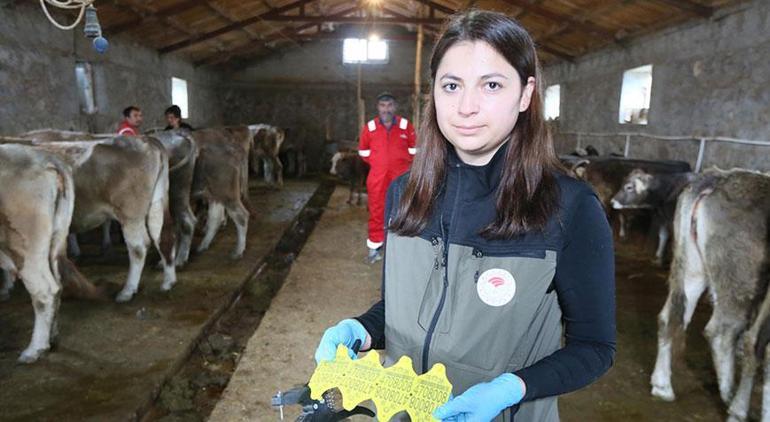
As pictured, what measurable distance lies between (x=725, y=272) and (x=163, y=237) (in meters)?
4.68

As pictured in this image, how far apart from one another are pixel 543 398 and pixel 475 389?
21 cm

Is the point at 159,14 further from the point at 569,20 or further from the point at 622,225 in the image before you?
the point at 622,225

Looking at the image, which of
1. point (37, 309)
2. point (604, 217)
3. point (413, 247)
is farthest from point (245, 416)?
point (604, 217)

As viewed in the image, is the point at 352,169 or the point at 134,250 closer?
the point at 134,250

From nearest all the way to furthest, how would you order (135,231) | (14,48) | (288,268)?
(135,231), (288,268), (14,48)

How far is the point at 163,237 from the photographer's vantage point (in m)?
4.90

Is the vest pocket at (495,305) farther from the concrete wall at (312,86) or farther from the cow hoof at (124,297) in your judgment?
the concrete wall at (312,86)

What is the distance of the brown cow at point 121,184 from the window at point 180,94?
33.3 feet

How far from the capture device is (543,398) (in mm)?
1104

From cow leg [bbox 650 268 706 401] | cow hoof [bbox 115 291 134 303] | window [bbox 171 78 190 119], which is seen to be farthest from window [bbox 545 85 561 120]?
cow hoof [bbox 115 291 134 303]

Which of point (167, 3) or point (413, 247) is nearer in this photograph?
point (413, 247)

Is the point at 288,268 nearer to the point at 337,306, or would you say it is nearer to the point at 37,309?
the point at 337,306

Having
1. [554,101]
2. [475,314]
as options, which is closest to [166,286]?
[475,314]

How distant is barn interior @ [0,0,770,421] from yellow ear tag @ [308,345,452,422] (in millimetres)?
651
